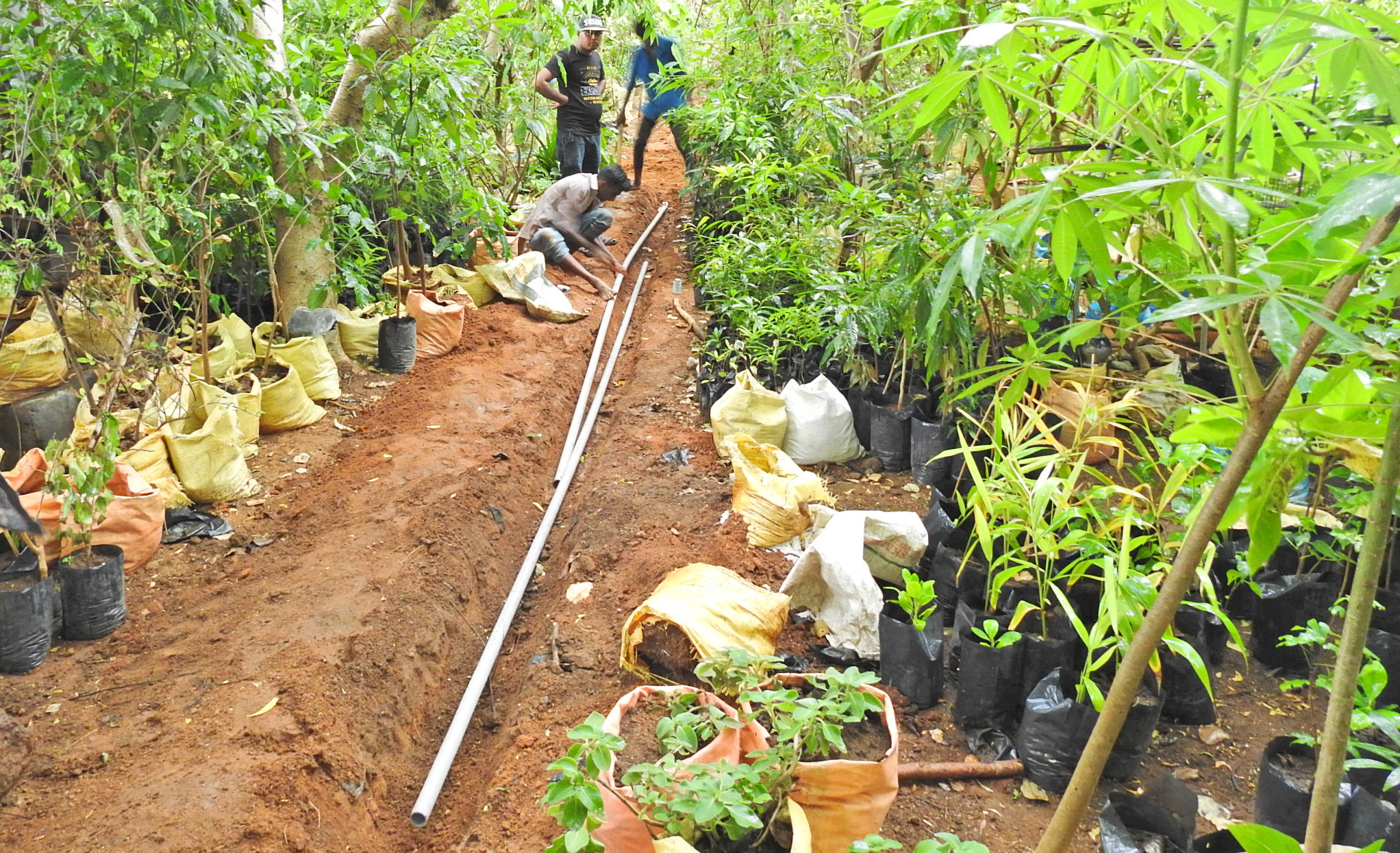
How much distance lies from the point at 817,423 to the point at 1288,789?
7.65 feet

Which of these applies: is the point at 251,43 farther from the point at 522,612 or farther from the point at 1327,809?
the point at 1327,809

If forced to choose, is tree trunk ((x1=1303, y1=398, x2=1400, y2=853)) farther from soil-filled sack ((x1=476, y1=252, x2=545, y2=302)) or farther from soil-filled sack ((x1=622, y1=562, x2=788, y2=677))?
soil-filled sack ((x1=476, y1=252, x2=545, y2=302))

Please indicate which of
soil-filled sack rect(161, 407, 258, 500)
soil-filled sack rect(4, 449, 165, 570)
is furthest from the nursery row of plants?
soil-filled sack rect(4, 449, 165, 570)

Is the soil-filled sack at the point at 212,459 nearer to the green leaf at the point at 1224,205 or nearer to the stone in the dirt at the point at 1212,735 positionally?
the stone in the dirt at the point at 1212,735

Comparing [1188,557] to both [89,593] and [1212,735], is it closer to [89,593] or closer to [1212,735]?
[1212,735]

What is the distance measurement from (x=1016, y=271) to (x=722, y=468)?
5.64 feet

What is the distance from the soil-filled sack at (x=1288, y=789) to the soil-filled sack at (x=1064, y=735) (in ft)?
0.82

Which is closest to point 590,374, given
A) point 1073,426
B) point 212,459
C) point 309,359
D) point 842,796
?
point 309,359

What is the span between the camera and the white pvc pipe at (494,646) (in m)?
2.39

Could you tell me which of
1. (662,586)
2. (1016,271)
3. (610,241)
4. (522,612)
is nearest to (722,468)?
(522,612)

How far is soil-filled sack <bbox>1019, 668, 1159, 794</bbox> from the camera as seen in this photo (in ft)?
7.16

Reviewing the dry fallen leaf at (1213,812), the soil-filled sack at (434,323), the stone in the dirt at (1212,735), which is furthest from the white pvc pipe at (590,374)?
the dry fallen leaf at (1213,812)

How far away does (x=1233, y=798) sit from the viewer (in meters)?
2.18

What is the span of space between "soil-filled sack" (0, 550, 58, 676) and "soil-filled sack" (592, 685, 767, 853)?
1901 millimetres
